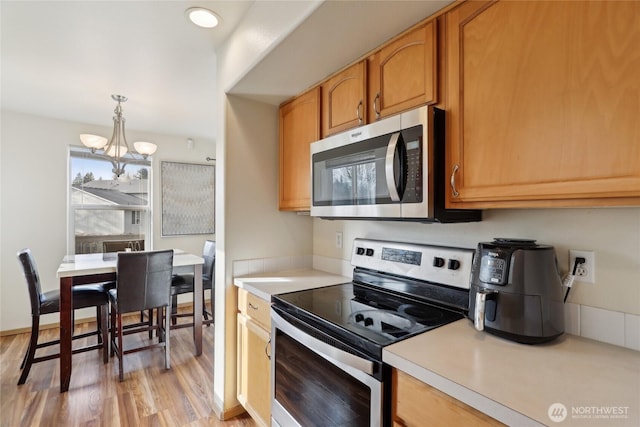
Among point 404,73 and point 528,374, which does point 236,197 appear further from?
point 528,374

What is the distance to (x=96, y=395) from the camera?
2172 mm

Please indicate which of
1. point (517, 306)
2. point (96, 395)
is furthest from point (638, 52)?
point (96, 395)

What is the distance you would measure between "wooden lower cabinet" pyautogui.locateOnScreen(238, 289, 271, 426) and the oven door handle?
0.19 m

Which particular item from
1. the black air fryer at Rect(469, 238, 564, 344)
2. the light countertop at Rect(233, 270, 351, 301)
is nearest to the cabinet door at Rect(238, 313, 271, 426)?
the light countertop at Rect(233, 270, 351, 301)

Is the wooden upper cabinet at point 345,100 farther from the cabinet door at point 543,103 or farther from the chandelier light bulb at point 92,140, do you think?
the chandelier light bulb at point 92,140

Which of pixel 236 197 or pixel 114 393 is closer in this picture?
pixel 236 197

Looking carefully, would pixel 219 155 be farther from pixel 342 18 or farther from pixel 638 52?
pixel 638 52

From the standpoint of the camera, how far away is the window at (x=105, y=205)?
3.66 m

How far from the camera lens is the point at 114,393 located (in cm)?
220

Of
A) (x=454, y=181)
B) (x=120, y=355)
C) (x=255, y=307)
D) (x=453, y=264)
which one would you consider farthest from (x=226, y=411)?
(x=454, y=181)

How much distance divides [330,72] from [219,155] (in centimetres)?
89

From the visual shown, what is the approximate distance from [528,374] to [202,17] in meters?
Result: 2.09

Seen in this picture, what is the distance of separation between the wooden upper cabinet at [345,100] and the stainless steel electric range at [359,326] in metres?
0.66

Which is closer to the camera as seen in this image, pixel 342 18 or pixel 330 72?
pixel 342 18
